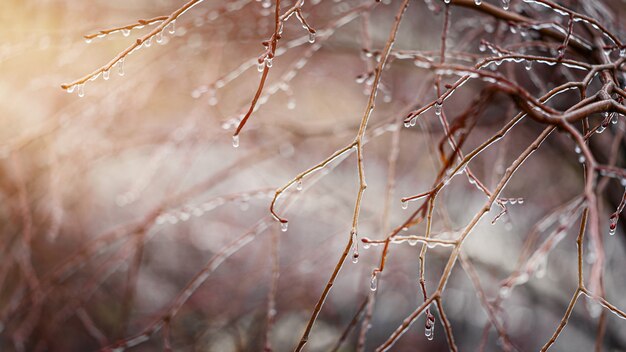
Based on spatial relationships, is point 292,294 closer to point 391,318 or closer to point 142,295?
point 391,318

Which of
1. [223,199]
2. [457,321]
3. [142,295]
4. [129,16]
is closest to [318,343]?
[457,321]

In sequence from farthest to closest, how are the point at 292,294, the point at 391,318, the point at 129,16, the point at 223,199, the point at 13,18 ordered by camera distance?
the point at 391,318 < the point at 292,294 < the point at 129,16 < the point at 13,18 < the point at 223,199

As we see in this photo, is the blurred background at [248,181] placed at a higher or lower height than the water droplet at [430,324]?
lower

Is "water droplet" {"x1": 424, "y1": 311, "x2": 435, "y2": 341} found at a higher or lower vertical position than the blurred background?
higher

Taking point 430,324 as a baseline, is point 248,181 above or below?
below

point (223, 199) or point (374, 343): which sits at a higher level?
point (223, 199)

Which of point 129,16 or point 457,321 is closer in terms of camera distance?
point 129,16

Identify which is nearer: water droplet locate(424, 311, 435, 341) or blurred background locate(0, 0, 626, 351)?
water droplet locate(424, 311, 435, 341)

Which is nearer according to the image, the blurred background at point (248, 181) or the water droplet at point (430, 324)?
the water droplet at point (430, 324)
